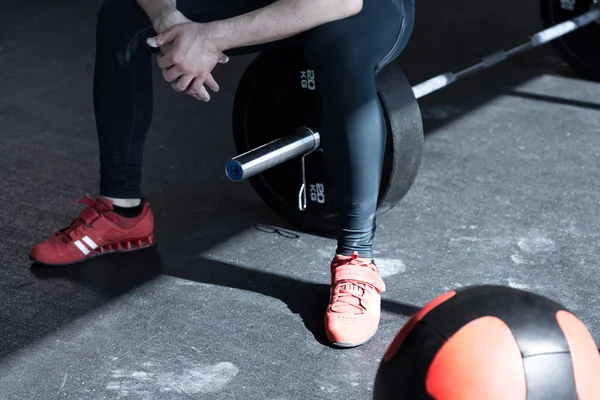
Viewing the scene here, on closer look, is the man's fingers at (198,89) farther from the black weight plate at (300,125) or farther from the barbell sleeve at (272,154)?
the black weight plate at (300,125)

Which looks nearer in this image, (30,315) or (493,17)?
(30,315)

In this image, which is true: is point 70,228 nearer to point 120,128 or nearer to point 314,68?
point 120,128

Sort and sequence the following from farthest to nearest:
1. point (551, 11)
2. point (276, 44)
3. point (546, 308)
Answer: point (551, 11) < point (276, 44) < point (546, 308)

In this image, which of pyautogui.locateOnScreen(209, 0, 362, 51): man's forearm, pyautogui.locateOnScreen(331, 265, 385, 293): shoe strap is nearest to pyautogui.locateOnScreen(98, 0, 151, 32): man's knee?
pyautogui.locateOnScreen(209, 0, 362, 51): man's forearm

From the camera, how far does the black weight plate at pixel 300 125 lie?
6.64 ft

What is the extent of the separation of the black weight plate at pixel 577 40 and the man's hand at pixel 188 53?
5.93 feet

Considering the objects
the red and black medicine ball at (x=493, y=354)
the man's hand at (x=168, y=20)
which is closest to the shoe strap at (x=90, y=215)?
the man's hand at (x=168, y=20)

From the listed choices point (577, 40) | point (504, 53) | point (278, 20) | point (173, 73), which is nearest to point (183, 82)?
point (173, 73)

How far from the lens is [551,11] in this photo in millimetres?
3219

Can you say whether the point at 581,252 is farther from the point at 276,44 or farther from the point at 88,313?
the point at 88,313

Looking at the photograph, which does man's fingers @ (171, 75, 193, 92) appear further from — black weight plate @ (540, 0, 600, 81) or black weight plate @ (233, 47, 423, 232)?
black weight plate @ (540, 0, 600, 81)

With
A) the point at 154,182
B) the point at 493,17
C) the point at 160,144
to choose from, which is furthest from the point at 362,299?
the point at 493,17

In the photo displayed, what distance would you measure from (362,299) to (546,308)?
593 millimetres

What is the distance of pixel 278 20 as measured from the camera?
5.51 ft
